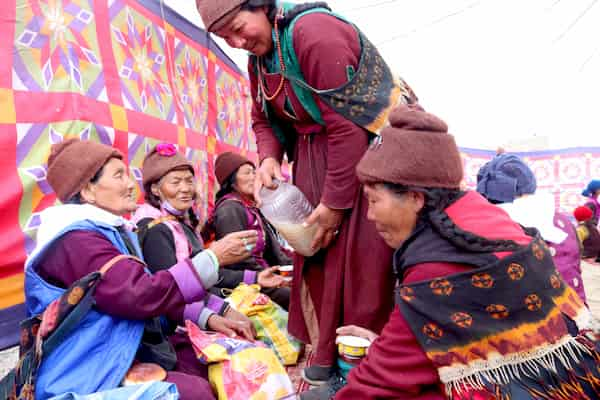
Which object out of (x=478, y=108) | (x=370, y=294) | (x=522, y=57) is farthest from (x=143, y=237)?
(x=478, y=108)

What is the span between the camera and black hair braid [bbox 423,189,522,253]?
1.01 metres

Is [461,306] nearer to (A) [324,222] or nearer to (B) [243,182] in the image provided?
(A) [324,222]

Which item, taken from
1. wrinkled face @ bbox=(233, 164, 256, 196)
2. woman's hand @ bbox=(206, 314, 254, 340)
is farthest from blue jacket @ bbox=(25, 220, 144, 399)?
wrinkled face @ bbox=(233, 164, 256, 196)

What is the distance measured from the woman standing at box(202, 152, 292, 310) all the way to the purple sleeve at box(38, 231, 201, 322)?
1.24 meters

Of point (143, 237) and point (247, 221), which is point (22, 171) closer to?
point (143, 237)

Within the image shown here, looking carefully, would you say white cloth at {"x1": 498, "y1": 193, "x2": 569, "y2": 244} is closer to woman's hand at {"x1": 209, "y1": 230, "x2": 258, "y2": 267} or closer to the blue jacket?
woman's hand at {"x1": 209, "y1": 230, "x2": 258, "y2": 267}

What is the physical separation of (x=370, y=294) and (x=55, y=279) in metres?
1.09

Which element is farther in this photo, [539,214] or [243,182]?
[243,182]

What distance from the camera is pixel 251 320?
7.20 ft

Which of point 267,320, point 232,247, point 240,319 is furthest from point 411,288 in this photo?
point 267,320

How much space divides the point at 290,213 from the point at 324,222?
28 cm

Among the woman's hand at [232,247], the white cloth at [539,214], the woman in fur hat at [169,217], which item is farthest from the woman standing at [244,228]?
the white cloth at [539,214]

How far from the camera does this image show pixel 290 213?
6.06 ft

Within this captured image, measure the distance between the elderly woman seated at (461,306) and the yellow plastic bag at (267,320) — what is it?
3.54 feet
